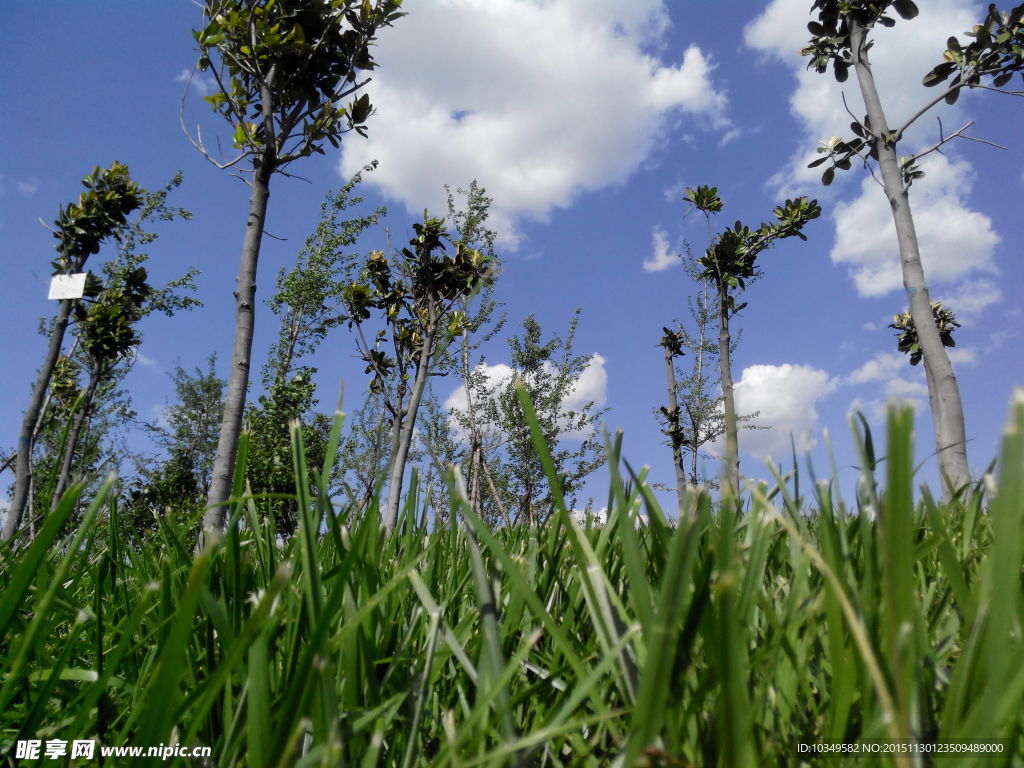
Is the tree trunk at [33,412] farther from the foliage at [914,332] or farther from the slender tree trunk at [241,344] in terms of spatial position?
the foliage at [914,332]

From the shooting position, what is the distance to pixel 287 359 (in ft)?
62.6

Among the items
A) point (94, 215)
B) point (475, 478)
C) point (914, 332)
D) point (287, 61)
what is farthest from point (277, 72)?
point (914, 332)

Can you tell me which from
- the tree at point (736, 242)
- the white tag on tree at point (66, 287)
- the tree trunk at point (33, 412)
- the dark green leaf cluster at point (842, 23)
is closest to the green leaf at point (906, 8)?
the dark green leaf cluster at point (842, 23)

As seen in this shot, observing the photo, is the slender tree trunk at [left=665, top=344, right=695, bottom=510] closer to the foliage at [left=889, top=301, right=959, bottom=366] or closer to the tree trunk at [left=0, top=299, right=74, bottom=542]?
the foliage at [left=889, top=301, right=959, bottom=366]

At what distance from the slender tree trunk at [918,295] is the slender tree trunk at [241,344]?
693 cm

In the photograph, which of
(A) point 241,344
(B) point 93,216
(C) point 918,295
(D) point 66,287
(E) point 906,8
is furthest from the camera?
(B) point 93,216

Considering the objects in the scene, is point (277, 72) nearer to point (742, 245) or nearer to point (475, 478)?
point (475, 478)

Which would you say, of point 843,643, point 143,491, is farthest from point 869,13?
point 143,491

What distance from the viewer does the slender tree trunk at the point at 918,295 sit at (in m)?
7.08

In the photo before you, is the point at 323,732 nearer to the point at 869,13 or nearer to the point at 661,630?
the point at 661,630

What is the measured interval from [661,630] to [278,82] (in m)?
6.20

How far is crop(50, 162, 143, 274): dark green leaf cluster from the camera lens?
1051 centimetres

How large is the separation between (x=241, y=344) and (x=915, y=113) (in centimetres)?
948

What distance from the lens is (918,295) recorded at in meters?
7.45
